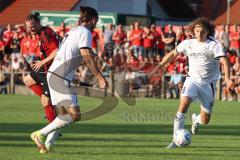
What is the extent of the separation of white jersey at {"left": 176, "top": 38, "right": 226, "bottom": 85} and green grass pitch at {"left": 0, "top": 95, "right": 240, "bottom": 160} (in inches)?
44.1

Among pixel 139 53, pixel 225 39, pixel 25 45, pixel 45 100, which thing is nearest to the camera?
pixel 45 100

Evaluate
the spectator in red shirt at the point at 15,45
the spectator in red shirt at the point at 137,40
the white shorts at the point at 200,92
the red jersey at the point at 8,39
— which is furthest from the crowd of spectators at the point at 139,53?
the white shorts at the point at 200,92

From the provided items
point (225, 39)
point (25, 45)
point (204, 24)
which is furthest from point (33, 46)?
point (204, 24)

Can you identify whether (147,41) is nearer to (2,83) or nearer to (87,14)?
(2,83)

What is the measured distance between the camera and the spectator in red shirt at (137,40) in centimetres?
3150

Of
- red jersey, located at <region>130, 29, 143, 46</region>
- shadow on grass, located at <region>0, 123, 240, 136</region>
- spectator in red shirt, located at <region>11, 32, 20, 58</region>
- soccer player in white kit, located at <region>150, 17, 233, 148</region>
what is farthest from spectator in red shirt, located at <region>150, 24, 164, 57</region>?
soccer player in white kit, located at <region>150, 17, 233, 148</region>

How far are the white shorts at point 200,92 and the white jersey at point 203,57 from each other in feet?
0.27

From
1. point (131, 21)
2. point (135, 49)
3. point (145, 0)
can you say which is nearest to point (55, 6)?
point (145, 0)

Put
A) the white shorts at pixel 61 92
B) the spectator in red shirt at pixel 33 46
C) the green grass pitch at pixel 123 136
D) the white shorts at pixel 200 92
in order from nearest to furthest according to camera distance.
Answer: the white shorts at pixel 61 92 → the green grass pitch at pixel 123 136 → the white shorts at pixel 200 92 → the spectator in red shirt at pixel 33 46

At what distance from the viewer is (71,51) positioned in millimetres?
12367

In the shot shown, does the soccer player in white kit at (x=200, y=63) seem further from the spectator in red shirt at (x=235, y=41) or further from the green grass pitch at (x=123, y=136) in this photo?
the spectator in red shirt at (x=235, y=41)

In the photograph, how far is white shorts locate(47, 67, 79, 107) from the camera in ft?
40.6

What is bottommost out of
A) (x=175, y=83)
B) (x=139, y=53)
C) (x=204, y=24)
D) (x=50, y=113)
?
(x=175, y=83)

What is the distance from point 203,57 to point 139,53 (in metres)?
17.8
